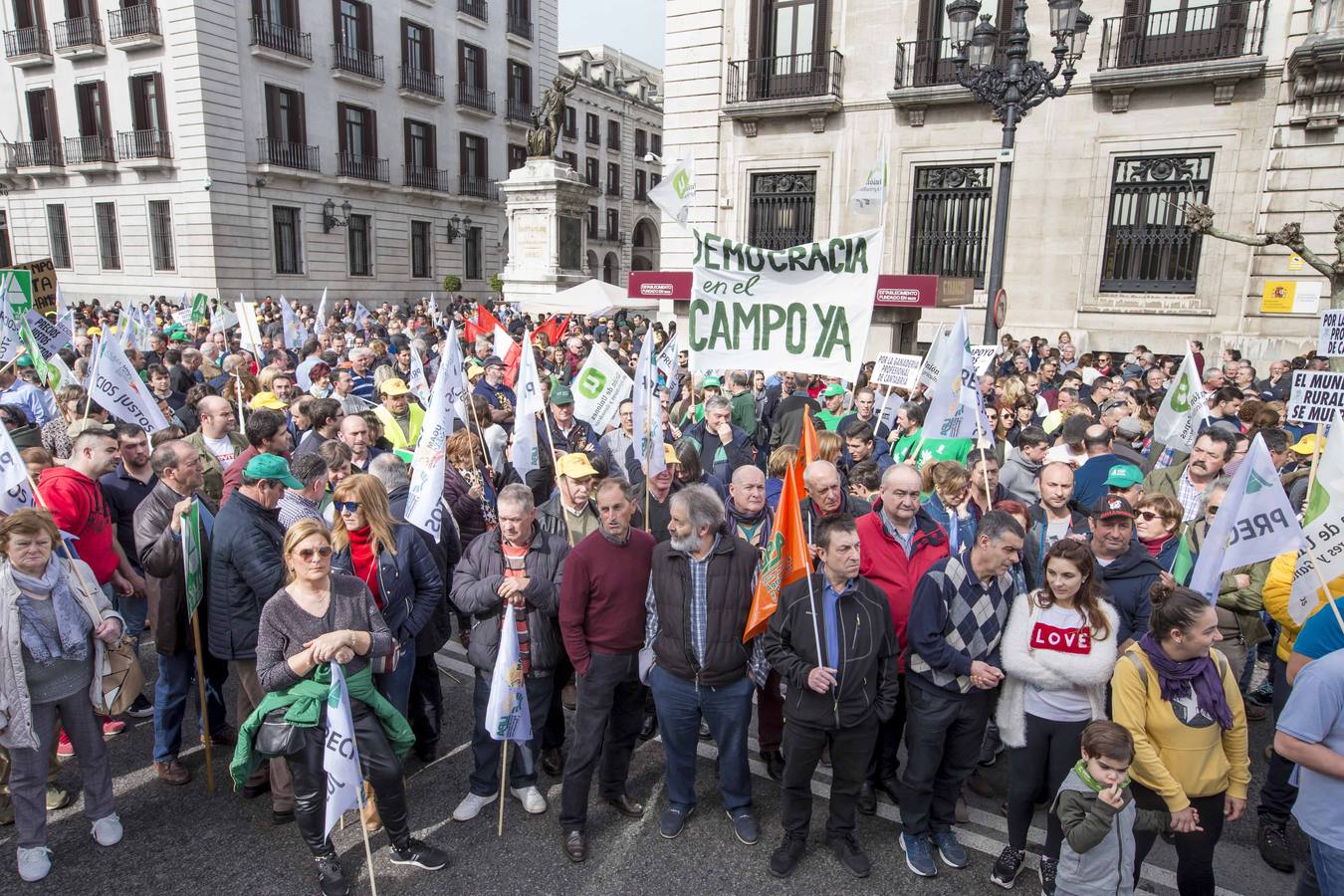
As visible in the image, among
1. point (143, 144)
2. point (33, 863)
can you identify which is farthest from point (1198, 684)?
point (143, 144)

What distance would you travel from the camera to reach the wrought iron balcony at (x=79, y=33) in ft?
103

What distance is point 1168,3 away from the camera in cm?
1692

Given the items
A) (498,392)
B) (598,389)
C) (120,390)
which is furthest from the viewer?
(498,392)

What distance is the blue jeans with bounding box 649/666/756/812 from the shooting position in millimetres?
4098

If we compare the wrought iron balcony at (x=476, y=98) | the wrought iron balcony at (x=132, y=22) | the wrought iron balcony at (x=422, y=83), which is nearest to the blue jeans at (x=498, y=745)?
the wrought iron balcony at (x=132, y=22)

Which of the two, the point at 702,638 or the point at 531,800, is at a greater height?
the point at 702,638

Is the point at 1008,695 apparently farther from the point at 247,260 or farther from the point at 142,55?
the point at 142,55

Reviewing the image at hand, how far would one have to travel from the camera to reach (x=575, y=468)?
4746 mm

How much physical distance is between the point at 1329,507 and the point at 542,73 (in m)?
46.8

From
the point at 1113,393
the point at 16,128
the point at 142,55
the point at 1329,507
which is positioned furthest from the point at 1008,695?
the point at 16,128

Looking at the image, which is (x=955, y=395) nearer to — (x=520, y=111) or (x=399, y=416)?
(x=399, y=416)

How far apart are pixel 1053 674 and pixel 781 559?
1.32 m

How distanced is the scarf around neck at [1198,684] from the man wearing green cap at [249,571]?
408 cm

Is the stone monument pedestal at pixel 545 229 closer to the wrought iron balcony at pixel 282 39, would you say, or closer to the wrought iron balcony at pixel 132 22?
the wrought iron balcony at pixel 282 39
